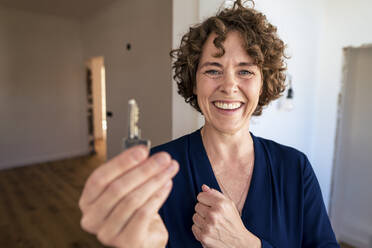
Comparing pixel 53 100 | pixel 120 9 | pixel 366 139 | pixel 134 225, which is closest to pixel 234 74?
pixel 134 225

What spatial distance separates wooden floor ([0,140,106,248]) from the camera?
8.34ft

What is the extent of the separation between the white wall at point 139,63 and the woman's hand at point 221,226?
2.16m

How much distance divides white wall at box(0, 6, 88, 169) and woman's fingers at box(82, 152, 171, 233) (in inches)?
205

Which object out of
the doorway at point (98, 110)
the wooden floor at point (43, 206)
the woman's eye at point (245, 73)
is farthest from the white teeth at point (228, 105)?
the doorway at point (98, 110)

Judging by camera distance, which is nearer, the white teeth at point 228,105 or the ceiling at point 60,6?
the white teeth at point 228,105

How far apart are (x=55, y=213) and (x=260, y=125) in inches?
106

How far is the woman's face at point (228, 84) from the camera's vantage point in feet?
2.85

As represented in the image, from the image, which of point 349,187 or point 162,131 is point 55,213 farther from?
point 349,187

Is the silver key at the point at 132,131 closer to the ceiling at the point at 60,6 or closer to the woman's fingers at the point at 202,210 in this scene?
the woman's fingers at the point at 202,210

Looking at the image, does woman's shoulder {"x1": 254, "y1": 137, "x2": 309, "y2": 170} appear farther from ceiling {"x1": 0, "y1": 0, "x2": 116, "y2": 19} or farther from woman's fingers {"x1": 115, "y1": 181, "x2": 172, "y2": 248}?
ceiling {"x1": 0, "y1": 0, "x2": 116, "y2": 19}

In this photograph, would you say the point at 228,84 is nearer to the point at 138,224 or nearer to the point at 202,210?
the point at 202,210

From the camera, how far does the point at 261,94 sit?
1.08m

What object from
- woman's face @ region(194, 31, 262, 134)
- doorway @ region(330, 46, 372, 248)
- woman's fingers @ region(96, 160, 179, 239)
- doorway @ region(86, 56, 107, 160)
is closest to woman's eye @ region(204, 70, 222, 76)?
woman's face @ region(194, 31, 262, 134)

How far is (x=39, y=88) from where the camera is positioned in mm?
4938
